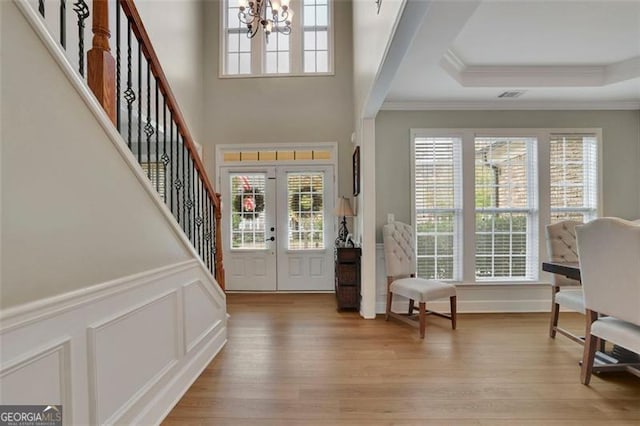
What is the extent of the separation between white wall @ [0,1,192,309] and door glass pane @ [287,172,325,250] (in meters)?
3.59

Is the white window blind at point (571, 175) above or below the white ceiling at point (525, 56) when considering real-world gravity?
below

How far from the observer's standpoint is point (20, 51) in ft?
3.52

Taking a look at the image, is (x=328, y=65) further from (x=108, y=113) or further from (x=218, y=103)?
(x=108, y=113)

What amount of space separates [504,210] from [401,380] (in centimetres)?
266

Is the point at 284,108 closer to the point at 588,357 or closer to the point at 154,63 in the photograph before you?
the point at 154,63

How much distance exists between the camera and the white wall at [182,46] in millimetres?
3854

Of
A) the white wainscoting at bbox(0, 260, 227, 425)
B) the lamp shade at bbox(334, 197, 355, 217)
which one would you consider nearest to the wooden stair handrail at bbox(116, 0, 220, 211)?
Result: the white wainscoting at bbox(0, 260, 227, 425)

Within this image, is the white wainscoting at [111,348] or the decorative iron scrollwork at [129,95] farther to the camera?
the decorative iron scrollwork at [129,95]

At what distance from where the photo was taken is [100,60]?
1514 millimetres

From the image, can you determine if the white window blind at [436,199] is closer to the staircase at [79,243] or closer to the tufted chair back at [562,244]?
the tufted chair back at [562,244]

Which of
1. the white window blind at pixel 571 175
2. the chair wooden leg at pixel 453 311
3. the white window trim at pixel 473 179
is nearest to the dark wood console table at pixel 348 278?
the white window trim at pixel 473 179

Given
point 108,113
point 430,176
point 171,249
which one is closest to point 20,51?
point 108,113

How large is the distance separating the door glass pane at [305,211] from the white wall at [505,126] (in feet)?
4.46

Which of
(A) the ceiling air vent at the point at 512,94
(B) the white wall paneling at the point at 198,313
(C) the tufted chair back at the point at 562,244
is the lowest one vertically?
(B) the white wall paneling at the point at 198,313
